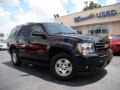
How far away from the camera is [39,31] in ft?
22.7

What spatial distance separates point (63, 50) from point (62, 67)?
53cm

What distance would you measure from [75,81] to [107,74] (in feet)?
4.35

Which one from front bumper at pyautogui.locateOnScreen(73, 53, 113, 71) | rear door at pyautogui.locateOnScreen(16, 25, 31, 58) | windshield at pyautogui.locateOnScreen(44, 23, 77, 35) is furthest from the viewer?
rear door at pyautogui.locateOnScreen(16, 25, 31, 58)

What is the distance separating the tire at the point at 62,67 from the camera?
19.3 ft

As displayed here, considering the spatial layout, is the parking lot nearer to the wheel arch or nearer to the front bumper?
the front bumper

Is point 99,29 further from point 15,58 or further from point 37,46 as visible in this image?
point 37,46

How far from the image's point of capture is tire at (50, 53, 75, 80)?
5.89 m

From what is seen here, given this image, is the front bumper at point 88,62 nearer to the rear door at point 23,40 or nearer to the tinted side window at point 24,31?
the rear door at point 23,40

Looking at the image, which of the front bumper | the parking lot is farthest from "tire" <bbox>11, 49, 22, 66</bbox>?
the front bumper

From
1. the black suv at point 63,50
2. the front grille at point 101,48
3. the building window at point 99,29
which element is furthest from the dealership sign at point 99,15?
the front grille at point 101,48

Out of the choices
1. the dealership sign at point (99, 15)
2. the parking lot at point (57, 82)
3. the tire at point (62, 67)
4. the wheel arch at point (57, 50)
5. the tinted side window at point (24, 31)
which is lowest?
the parking lot at point (57, 82)

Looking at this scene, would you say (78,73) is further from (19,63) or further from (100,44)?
(19,63)

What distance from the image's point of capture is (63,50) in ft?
19.9

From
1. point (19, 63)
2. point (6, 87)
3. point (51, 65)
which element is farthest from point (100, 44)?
point (19, 63)
